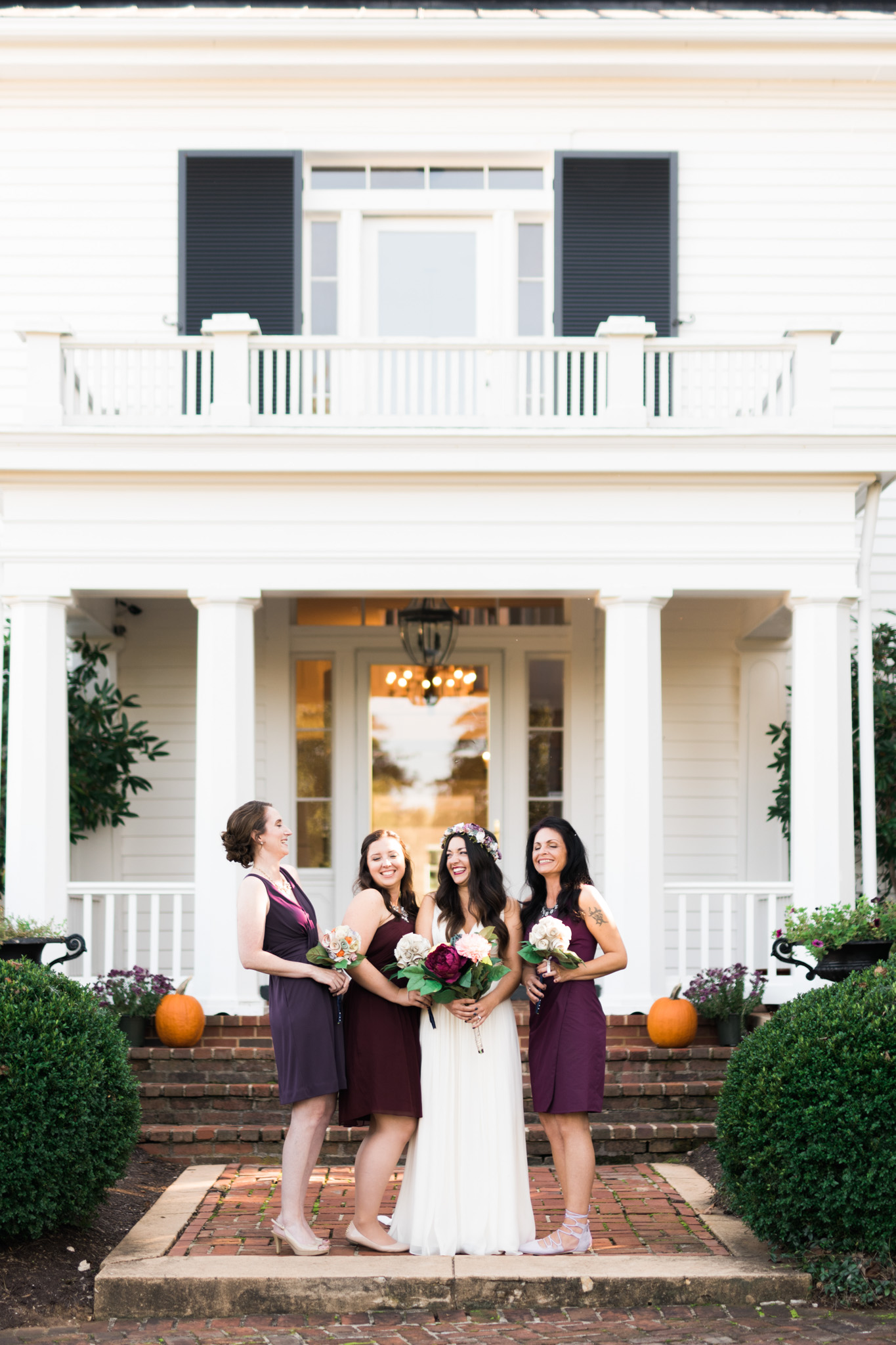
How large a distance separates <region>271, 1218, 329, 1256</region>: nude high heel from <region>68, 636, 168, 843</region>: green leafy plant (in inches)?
198

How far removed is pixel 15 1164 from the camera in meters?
5.34

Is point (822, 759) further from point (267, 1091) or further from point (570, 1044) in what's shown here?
point (267, 1091)

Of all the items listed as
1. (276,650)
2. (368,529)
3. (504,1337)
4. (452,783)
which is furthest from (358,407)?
(504,1337)

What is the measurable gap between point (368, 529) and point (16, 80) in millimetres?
5436

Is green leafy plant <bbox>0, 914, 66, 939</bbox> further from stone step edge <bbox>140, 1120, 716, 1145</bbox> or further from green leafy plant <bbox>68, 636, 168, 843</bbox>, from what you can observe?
green leafy plant <bbox>68, 636, 168, 843</bbox>

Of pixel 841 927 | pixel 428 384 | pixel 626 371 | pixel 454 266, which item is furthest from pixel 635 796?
pixel 454 266

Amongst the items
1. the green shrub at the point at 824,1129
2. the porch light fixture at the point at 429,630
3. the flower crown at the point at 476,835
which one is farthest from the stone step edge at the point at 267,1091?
the porch light fixture at the point at 429,630

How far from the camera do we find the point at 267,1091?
25.8 feet

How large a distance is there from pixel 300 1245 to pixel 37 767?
4.13 m

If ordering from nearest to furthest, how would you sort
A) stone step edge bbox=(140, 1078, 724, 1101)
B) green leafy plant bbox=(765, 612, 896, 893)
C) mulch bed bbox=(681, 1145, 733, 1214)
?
mulch bed bbox=(681, 1145, 733, 1214) < stone step edge bbox=(140, 1078, 724, 1101) < green leafy plant bbox=(765, 612, 896, 893)

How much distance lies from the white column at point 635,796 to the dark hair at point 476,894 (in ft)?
10.0

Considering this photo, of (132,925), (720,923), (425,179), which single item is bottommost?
(720,923)

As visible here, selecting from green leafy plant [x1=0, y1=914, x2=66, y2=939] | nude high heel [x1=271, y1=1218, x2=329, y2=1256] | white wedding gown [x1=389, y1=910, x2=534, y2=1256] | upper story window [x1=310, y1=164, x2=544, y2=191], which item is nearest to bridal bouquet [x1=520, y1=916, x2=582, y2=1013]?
white wedding gown [x1=389, y1=910, x2=534, y2=1256]

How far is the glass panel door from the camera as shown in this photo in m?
11.3
